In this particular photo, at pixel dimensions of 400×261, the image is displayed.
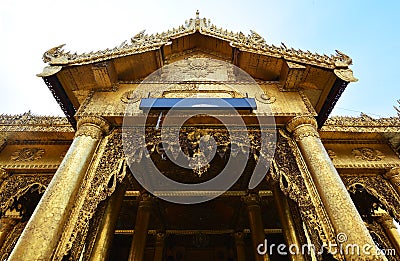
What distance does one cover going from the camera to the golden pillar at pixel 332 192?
377cm

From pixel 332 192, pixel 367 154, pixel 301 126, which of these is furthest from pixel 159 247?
pixel 367 154

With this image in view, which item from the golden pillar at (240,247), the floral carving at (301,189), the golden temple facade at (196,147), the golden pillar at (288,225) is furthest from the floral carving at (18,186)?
the golden pillar at (240,247)

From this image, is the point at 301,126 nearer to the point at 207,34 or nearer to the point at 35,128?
the point at 207,34

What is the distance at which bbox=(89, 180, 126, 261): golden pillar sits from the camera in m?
5.40

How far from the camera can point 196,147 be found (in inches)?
220

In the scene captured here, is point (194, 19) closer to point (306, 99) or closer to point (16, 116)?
point (306, 99)

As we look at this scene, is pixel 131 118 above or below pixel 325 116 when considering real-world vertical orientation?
below

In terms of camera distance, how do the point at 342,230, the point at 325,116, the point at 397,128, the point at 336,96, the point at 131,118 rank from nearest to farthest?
the point at 342,230, the point at 131,118, the point at 336,96, the point at 325,116, the point at 397,128

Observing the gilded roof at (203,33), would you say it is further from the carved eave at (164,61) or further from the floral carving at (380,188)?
the floral carving at (380,188)

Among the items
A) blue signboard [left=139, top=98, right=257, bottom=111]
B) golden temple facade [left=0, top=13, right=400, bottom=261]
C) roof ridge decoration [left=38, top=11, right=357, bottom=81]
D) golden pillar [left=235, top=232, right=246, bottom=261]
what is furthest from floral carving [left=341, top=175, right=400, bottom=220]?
golden pillar [left=235, top=232, right=246, bottom=261]

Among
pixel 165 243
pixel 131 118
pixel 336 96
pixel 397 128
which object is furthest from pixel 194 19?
pixel 165 243

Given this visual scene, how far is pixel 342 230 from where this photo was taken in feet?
12.9

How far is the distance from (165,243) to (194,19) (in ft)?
25.2

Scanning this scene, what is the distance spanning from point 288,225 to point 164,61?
5040mm
